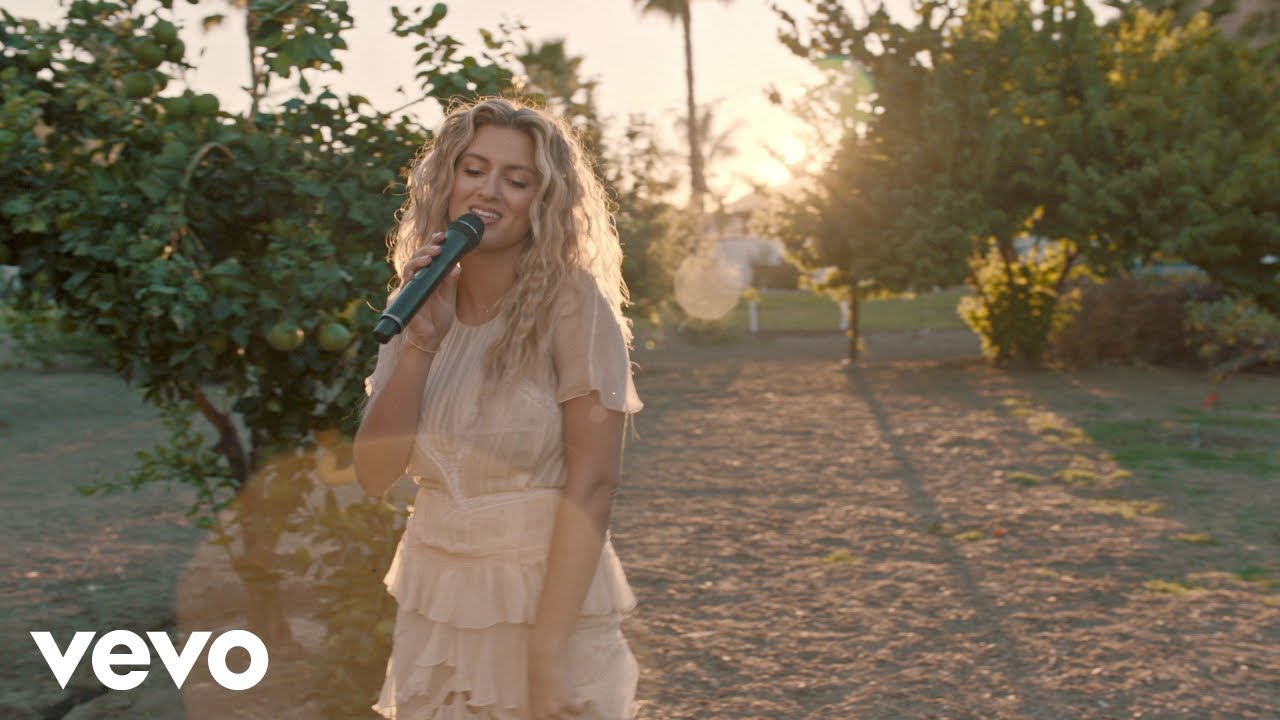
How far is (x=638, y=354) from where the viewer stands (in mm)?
24688

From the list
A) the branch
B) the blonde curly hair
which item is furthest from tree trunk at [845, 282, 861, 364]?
the blonde curly hair

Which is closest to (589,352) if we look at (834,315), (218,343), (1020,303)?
(218,343)

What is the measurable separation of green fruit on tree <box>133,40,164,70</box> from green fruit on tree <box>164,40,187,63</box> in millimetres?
24

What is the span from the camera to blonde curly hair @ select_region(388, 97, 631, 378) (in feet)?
7.34

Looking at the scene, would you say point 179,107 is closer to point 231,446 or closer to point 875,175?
point 231,446

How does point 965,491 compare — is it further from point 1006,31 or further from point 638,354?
point 638,354

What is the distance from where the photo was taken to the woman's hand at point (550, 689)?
7.24ft

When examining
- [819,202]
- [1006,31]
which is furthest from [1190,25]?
[819,202]

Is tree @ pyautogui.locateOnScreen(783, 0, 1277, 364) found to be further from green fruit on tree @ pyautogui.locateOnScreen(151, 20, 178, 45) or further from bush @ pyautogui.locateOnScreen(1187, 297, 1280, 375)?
green fruit on tree @ pyautogui.locateOnScreen(151, 20, 178, 45)

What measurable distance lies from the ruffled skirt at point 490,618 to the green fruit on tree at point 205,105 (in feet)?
8.54

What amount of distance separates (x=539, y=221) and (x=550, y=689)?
2.93 ft

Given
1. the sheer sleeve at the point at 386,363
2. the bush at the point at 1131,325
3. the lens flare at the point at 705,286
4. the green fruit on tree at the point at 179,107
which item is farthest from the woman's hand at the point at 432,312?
the lens flare at the point at 705,286

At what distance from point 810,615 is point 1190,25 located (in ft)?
52.0

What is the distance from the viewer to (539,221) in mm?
2291
